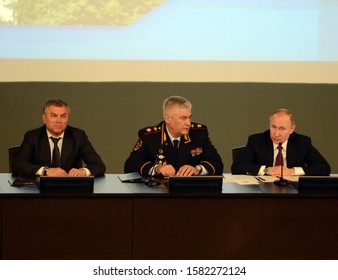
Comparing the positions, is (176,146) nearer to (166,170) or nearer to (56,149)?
(166,170)

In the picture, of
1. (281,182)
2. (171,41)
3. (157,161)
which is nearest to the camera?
(281,182)

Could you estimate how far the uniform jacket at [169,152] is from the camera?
5586 mm

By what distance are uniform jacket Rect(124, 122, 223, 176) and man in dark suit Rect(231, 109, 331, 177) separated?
7.8 inches

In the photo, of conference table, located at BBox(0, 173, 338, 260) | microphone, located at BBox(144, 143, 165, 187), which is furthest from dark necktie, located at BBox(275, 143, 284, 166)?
conference table, located at BBox(0, 173, 338, 260)

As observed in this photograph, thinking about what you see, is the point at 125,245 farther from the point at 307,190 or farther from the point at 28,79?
the point at 28,79

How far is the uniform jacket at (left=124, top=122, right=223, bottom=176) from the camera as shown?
5586 millimetres

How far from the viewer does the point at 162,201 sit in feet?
15.5

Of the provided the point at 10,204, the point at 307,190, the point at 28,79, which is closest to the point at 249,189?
the point at 307,190

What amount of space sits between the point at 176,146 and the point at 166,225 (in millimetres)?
1008

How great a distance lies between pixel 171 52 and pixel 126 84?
56 cm

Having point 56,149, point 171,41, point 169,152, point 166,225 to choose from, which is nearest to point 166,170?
point 169,152

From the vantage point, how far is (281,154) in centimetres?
573

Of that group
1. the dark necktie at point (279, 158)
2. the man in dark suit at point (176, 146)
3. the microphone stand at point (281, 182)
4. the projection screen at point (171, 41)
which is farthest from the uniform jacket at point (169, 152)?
the projection screen at point (171, 41)

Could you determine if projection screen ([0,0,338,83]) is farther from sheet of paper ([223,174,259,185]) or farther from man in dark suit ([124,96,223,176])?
sheet of paper ([223,174,259,185])
